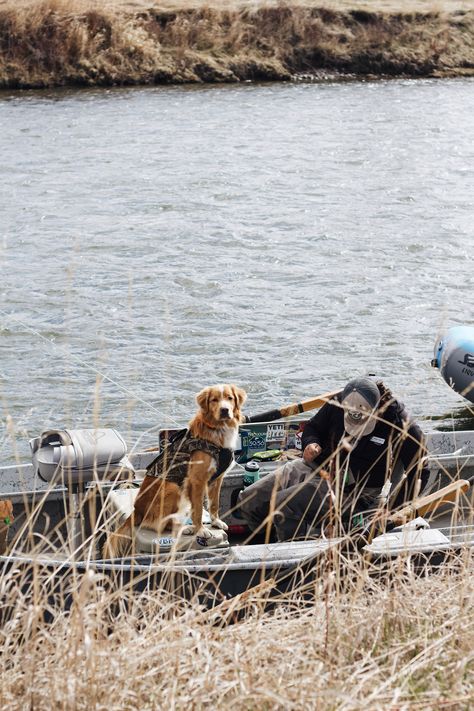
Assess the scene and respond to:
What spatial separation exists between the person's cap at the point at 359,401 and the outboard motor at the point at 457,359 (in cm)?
490

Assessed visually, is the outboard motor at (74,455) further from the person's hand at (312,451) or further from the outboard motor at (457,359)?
the outboard motor at (457,359)

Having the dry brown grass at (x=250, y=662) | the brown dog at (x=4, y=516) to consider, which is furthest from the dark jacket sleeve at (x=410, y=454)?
the brown dog at (x=4, y=516)

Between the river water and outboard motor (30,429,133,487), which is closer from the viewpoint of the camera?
outboard motor (30,429,133,487)

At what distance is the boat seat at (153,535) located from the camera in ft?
21.2

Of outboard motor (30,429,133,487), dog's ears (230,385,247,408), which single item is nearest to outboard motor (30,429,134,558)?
outboard motor (30,429,133,487)

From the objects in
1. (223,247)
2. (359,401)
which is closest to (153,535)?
(359,401)

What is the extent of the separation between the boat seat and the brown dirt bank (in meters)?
24.8

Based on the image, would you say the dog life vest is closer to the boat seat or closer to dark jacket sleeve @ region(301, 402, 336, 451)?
the boat seat

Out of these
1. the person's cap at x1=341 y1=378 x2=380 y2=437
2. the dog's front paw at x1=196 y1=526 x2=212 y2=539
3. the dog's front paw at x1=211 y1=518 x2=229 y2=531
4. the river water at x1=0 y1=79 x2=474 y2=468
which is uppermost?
the person's cap at x1=341 y1=378 x2=380 y2=437

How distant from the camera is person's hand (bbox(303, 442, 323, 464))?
655 cm

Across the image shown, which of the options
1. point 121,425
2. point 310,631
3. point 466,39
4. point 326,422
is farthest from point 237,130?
point 310,631

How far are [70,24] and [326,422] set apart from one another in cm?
2633

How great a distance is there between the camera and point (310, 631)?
4.16 metres

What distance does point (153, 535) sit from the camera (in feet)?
21.4
